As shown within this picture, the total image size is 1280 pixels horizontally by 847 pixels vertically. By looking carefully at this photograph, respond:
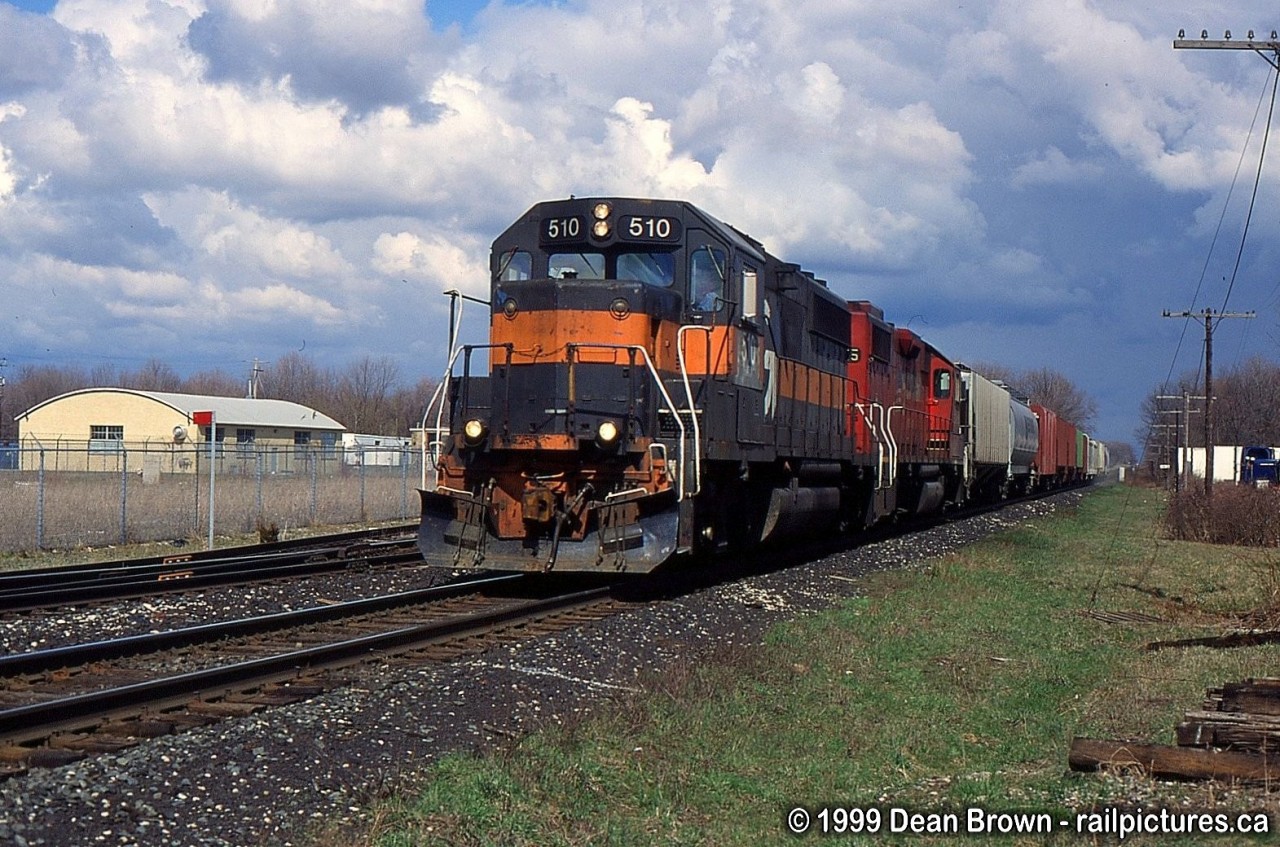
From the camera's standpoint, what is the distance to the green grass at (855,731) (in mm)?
5508

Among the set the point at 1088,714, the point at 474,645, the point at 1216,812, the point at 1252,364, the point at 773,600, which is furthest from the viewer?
the point at 1252,364

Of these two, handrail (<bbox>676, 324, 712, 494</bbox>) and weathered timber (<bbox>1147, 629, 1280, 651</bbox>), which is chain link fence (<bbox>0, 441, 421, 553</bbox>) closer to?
handrail (<bbox>676, 324, 712, 494</bbox>)

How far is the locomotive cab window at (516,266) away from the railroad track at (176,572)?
4.09 metres

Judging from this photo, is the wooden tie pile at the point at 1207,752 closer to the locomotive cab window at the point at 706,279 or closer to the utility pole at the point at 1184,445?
the locomotive cab window at the point at 706,279

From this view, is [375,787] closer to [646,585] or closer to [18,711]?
[18,711]

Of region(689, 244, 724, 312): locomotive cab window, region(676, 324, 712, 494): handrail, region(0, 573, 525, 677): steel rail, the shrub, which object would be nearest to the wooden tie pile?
region(676, 324, 712, 494): handrail

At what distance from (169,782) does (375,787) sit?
918 millimetres

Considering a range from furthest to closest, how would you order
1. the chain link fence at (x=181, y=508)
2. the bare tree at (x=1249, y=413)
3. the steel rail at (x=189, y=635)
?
the bare tree at (x=1249, y=413) → the chain link fence at (x=181, y=508) → the steel rail at (x=189, y=635)

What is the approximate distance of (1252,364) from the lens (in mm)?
109500

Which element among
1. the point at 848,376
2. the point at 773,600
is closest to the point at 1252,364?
the point at 848,376

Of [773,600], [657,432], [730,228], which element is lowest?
[773,600]

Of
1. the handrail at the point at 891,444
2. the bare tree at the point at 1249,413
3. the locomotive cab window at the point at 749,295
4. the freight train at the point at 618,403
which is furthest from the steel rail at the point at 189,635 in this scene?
the bare tree at the point at 1249,413

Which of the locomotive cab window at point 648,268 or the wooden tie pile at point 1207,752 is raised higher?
the locomotive cab window at point 648,268

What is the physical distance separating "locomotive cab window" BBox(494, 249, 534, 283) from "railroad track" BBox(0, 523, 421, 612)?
13.4ft
